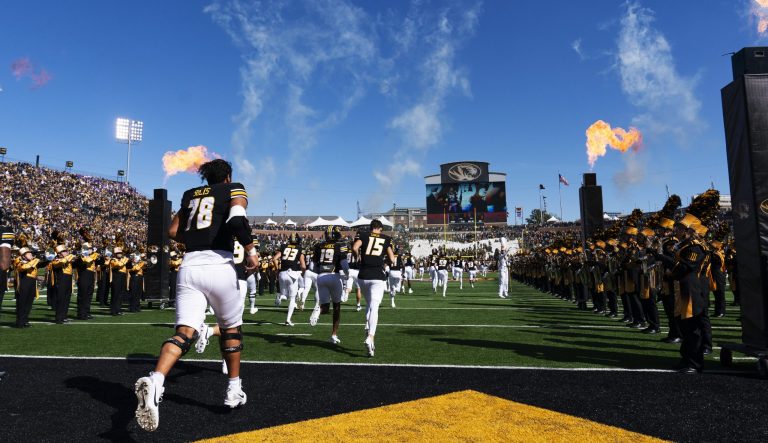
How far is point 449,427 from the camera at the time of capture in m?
3.60

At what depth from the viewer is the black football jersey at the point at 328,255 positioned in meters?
9.39

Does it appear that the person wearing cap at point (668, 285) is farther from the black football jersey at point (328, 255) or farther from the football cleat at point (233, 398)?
→ the football cleat at point (233, 398)

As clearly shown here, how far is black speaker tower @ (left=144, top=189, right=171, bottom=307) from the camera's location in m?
16.0

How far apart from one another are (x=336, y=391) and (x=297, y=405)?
1.99 feet

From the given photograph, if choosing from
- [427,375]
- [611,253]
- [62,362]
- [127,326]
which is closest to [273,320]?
[127,326]

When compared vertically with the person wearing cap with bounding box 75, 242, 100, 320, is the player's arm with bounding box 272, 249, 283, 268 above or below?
above

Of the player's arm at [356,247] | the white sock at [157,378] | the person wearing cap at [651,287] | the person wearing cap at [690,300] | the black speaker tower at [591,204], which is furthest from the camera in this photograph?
the black speaker tower at [591,204]

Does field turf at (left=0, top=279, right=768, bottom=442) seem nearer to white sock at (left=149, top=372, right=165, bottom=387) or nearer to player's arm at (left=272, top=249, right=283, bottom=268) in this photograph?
white sock at (left=149, top=372, right=165, bottom=387)

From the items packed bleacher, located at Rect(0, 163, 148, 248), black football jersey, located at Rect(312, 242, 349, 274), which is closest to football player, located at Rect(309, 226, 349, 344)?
black football jersey, located at Rect(312, 242, 349, 274)

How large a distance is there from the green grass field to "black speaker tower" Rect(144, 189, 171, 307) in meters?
3.53

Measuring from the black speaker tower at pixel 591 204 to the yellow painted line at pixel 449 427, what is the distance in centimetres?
1380

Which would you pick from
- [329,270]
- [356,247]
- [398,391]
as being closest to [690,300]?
[398,391]

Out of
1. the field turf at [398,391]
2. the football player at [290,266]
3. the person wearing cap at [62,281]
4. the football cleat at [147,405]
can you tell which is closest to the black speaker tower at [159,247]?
the person wearing cap at [62,281]

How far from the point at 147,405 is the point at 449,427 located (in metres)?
2.26
